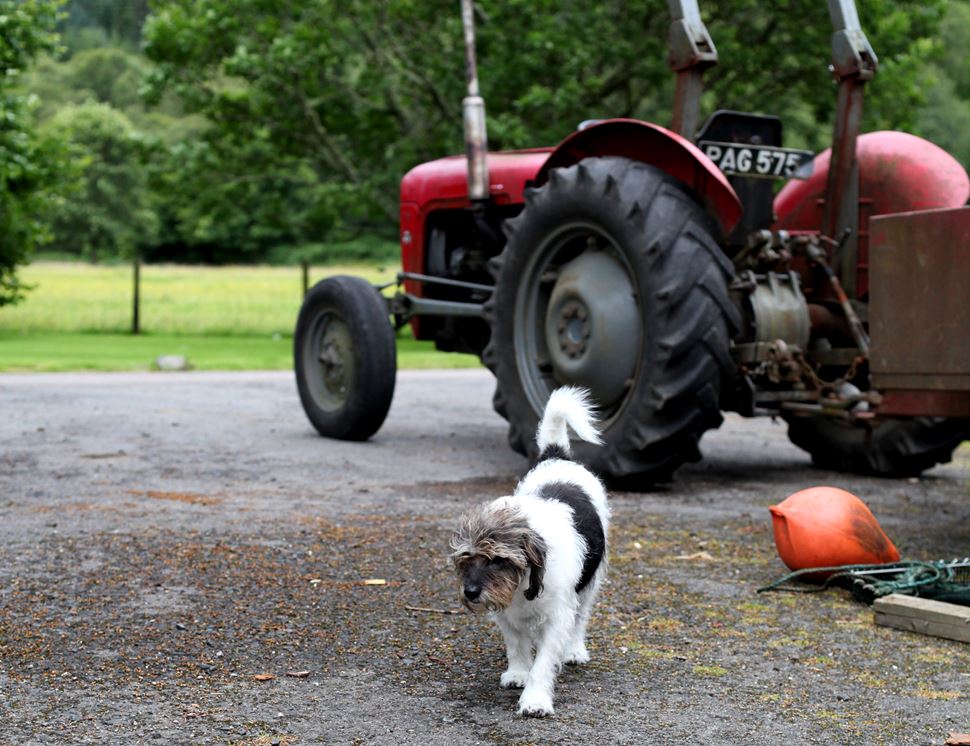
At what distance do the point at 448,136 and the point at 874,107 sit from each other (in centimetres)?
806

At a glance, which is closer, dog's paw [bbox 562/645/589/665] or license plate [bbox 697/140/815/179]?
dog's paw [bbox 562/645/589/665]

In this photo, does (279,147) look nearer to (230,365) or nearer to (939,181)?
(230,365)

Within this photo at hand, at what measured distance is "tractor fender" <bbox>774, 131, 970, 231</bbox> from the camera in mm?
8359

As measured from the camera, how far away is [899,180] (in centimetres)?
841

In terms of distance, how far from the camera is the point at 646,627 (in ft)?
15.4

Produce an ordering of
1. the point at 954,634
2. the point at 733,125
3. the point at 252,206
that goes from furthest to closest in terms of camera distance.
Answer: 1. the point at 252,206
2. the point at 733,125
3. the point at 954,634

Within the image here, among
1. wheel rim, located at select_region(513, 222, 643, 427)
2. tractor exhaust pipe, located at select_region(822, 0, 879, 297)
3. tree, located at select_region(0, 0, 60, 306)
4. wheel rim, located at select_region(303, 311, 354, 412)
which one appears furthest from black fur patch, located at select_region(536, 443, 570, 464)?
tree, located at select_region(0, 0, 60, 306)

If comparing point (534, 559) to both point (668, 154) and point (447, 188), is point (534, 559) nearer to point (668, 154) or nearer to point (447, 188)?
point (668, 154)

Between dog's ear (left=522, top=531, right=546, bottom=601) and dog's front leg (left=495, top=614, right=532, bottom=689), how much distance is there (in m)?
0.22

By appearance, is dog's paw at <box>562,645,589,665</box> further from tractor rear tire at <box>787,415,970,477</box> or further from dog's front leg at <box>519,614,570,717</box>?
tractor rear tire at <box>787,415,970,477</box>

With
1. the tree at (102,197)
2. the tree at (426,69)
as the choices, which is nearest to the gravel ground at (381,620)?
the tree at (426,69)

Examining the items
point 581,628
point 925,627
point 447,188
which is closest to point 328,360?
point 447,188

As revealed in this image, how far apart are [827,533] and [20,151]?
19.5 m

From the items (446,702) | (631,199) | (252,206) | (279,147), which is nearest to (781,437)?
(631,199)
